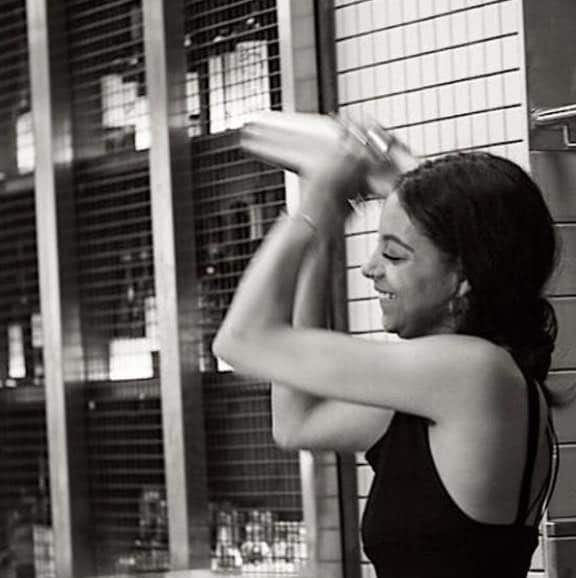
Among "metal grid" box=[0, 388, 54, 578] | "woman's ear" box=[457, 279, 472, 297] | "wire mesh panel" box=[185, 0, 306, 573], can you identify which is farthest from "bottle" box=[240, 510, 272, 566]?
"woman's ear" box=[457, 279, 472, 297]

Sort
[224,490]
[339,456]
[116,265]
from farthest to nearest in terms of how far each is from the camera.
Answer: [116,265] → [224,490] → [339,456]

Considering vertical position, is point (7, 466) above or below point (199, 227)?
below

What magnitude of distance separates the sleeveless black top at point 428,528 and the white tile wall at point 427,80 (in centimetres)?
143

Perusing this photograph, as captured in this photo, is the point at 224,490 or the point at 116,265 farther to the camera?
the point at 116,265

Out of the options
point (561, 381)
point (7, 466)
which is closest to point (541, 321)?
point (561, 381)

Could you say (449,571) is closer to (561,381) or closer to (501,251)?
(501,251)

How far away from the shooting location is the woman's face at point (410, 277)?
6.38 feet

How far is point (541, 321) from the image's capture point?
1.98m

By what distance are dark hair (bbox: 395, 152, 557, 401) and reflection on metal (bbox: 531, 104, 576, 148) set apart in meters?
1.33

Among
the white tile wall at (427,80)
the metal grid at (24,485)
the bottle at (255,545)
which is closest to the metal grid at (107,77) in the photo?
the metal grid at (24,485)

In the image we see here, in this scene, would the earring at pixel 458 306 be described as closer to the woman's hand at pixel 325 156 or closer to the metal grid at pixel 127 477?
the woman's hand at pixel 325 156

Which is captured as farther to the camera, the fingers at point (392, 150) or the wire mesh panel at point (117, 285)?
the wire mesh panel at point (117, 285)

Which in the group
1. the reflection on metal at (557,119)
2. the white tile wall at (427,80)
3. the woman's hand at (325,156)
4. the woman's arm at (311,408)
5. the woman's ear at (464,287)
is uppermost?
the white tile wall at (427,80)

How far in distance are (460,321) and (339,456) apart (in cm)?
202
